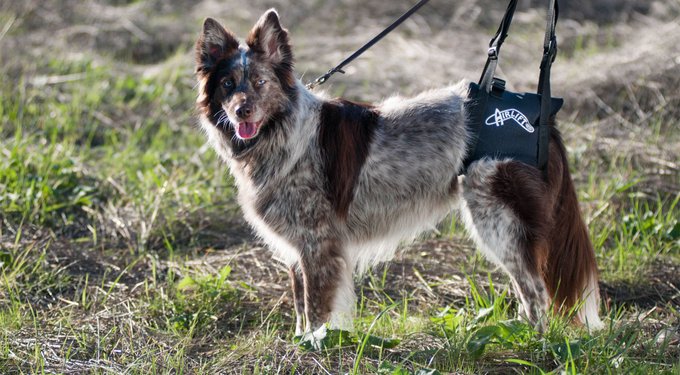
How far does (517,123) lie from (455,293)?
122 cm

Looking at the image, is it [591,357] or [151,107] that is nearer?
[591,357]

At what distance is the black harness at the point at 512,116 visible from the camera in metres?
4.12

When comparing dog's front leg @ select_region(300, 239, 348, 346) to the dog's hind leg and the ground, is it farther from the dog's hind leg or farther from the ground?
the dog's hind leg

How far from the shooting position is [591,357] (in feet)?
11.8

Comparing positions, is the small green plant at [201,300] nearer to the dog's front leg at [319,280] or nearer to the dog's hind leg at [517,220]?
the dog's front leg at [319,280]

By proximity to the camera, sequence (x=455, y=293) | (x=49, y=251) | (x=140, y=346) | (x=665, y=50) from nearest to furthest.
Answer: (x=140, y=346) < (x=455, y=293) < (x=49, y=251) < (x=665, y=50)

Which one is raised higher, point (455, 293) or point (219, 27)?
point (219, 27)

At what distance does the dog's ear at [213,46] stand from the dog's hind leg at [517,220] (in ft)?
4.70

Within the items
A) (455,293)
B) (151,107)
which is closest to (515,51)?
(151,107)

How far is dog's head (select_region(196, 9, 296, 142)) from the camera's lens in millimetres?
4121

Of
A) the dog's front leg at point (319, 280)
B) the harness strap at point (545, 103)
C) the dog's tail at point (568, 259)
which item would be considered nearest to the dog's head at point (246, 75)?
the dog's front leg at point (319, 280)

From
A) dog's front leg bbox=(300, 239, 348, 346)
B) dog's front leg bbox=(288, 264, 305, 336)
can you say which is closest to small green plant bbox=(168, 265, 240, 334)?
dog's front leg bbox=(288, 264, 305, 336)

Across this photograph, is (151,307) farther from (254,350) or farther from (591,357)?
(591,357)

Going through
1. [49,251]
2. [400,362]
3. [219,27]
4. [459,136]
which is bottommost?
[49,251]
